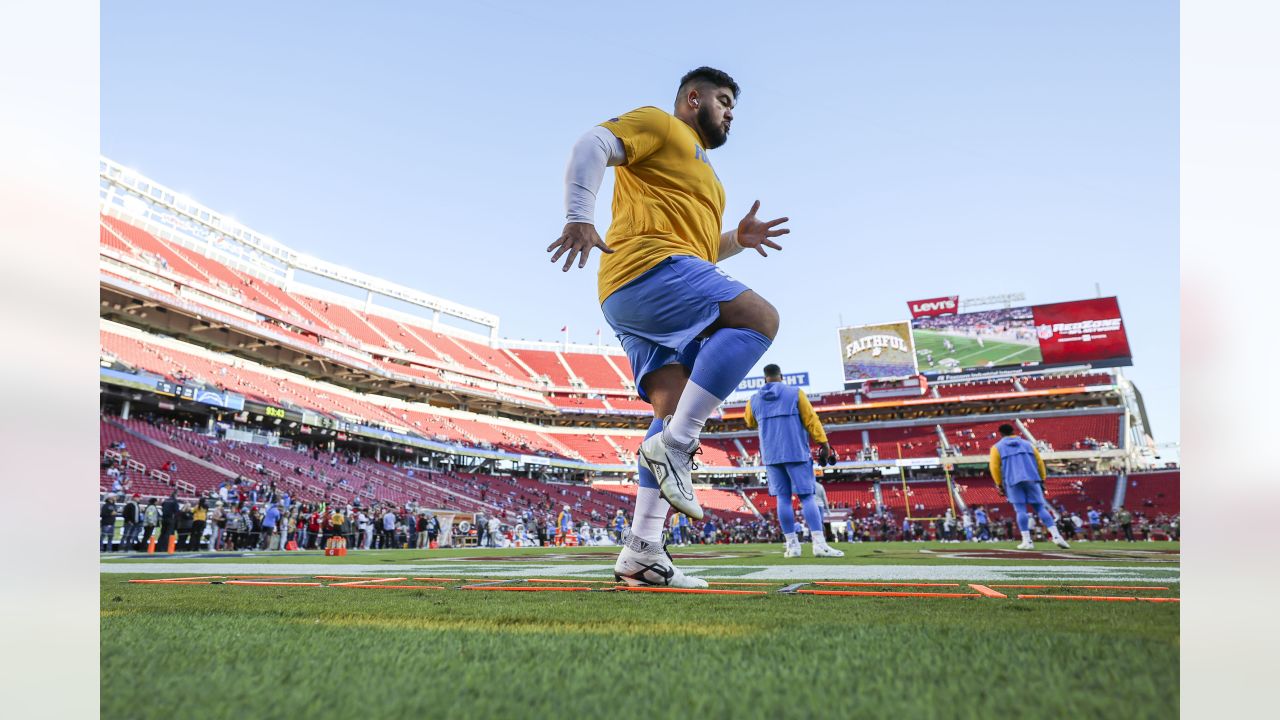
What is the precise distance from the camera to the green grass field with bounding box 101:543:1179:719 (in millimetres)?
813

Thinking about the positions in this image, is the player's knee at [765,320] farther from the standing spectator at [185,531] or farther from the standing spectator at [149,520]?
the standing spectator at [185,531]

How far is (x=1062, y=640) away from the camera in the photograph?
119cm

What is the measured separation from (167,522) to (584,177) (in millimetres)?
13072

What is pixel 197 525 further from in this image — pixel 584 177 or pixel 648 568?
pixel 584 177

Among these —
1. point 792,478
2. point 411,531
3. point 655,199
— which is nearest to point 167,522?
point 411,531

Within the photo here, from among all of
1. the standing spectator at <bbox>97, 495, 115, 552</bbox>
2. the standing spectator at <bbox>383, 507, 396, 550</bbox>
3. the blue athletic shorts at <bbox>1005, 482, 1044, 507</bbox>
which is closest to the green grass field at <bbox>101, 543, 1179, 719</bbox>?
the blue athletic shorts at <bbox>1005, 482, 1044, 507</bbox>

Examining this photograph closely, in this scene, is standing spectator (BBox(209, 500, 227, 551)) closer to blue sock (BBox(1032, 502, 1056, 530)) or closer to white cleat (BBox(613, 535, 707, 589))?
white cleat (BBox(613, 535, 707, 589))

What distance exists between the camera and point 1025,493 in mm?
9055
